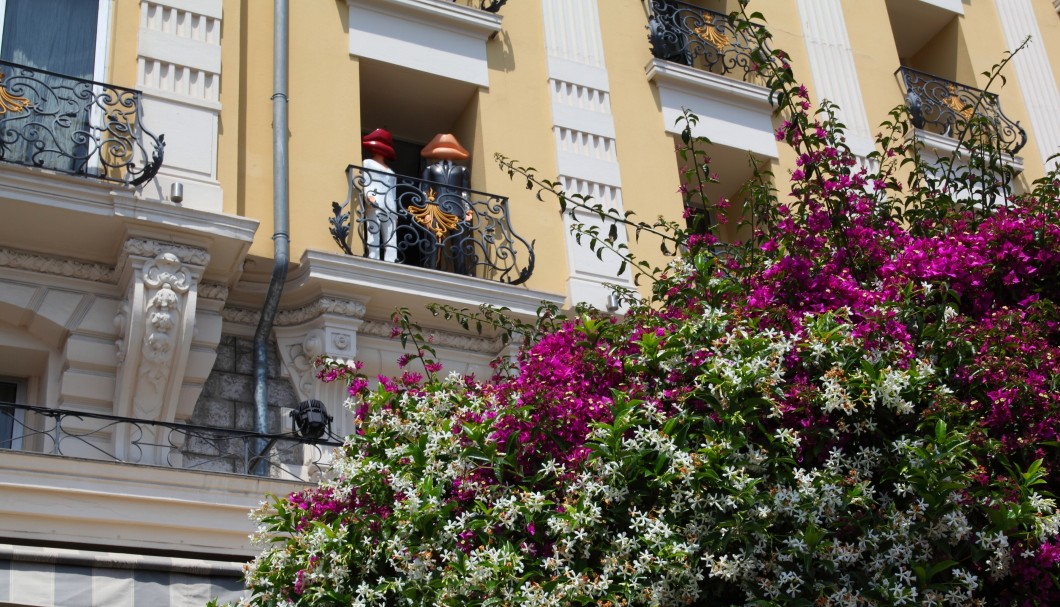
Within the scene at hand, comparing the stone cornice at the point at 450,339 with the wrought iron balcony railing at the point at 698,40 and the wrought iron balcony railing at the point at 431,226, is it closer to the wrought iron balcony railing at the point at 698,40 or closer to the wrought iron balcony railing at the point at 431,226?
the wrought iron balcony railing at the point at 431,226

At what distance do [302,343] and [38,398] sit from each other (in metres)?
1.86

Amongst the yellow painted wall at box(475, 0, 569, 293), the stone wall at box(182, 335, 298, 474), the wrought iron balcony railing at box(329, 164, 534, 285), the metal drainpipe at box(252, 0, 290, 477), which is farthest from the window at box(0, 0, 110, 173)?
the yellow painted wall at box(475, 0, 569, 293)

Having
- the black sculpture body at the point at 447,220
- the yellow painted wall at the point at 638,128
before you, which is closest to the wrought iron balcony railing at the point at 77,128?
the black sculpture body at the point at 447,220

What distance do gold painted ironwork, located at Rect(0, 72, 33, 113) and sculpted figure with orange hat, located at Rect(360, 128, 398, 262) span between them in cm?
253

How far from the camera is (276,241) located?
9578 millimetres

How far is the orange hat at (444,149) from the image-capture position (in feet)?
35.9

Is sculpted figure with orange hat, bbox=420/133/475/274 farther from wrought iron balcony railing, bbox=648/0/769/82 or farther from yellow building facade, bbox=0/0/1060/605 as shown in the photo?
wrought iron balcony railing, bbox=648/0/769/82

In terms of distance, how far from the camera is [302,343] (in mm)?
9641

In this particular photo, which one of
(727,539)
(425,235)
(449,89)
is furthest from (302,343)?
(727,539)

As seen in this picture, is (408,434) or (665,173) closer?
(408,434)

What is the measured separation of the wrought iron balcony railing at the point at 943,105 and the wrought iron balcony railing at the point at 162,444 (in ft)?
25.3

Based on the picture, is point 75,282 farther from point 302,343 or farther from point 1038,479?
point 1038,479

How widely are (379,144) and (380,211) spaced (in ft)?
2.77

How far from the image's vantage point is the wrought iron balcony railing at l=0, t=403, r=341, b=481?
8500mm
